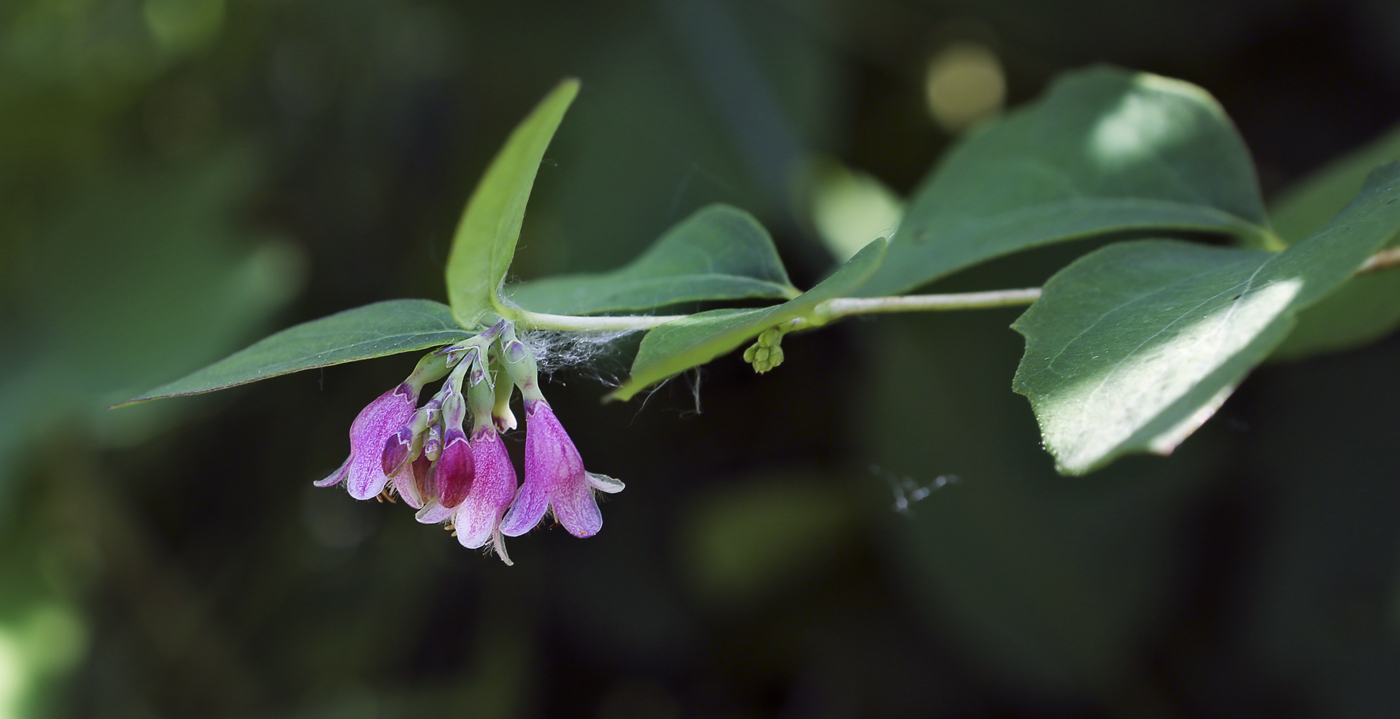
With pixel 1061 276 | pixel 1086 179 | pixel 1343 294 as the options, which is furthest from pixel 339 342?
pixel 1343 294

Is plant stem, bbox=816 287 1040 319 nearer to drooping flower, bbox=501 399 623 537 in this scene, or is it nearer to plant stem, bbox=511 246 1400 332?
plant stem, bbox=511 246 1400 332

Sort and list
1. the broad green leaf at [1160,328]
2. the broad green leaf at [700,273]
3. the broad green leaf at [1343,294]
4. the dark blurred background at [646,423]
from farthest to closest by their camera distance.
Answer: the dark blurred background at [646,423], the broad green leaf at [1343,294], the broad green leaf at [700,273], the broad green leaf at [1160,328]

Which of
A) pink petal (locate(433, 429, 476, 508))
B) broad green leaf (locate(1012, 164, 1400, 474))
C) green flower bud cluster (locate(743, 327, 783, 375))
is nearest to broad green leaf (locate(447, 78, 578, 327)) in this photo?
pink petal (locate(433, 429, 476, 508))

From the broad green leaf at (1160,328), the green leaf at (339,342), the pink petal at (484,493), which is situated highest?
the green leaf at (339,342)

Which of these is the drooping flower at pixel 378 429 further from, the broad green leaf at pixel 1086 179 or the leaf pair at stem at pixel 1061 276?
the broad green leaf at pixel 1086 179

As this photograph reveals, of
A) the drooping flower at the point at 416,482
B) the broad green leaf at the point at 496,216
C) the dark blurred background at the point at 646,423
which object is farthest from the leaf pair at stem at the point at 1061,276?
the dark blurred background at the point at 646,423

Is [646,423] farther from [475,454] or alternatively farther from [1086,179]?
[475,454]
